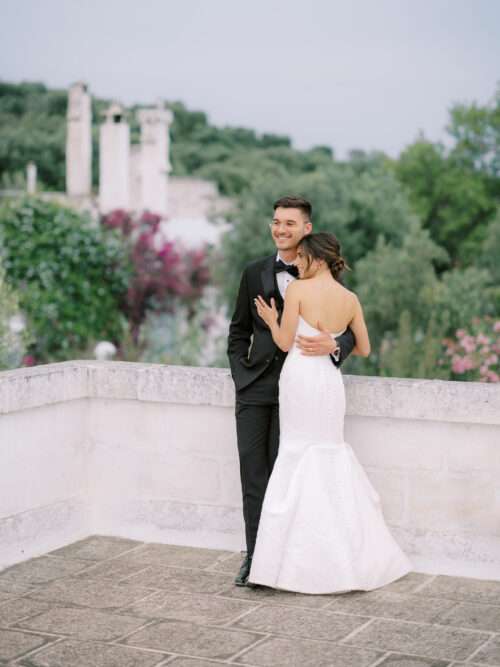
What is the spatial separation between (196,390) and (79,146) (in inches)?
1027

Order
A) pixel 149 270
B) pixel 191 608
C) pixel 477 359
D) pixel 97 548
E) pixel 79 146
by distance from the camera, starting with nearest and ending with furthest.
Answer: pixel 191 608 → pixel 97 548 → pixel 477 359 → pixel 149 270 → pixel 79 146

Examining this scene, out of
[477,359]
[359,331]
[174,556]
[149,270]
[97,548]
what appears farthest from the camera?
[149,270]

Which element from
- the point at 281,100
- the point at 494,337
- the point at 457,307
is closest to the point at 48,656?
the point at 494,337

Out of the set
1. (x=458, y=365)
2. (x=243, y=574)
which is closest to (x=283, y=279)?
(x=243, y=574)

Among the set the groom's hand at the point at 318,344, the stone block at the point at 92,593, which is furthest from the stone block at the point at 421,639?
the groom's hand at the point at 318,344

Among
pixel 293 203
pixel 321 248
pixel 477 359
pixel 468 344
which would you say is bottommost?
pixel 477 359

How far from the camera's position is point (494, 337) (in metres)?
14.7

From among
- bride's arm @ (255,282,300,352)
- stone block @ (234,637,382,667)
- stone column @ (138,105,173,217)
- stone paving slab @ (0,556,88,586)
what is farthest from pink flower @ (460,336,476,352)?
stone column @ (138,105,173,217)

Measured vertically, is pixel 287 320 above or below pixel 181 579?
above

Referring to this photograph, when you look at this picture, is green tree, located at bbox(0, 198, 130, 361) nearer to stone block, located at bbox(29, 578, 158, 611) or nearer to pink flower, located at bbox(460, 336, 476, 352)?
pink flower, located at bbox(460, 336, 476, 352)

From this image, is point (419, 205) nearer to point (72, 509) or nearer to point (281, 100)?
point (281, 100)

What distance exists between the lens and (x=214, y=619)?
14.8ft

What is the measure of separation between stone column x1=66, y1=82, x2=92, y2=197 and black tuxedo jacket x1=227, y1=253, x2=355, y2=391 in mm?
25478

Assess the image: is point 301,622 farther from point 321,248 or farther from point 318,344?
point 321,248
